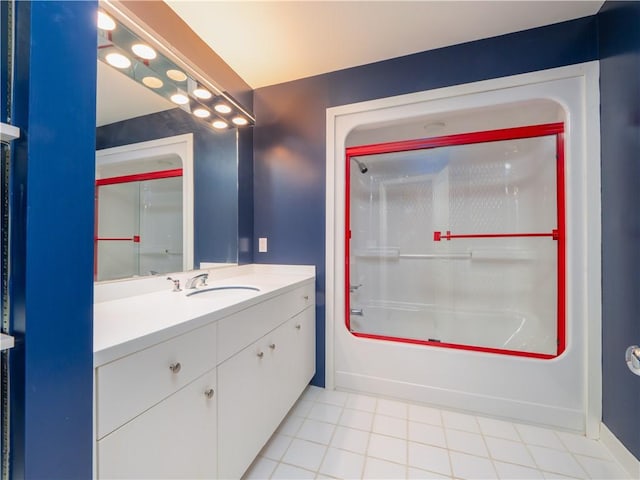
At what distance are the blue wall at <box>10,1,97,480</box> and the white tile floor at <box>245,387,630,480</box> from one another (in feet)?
3.31

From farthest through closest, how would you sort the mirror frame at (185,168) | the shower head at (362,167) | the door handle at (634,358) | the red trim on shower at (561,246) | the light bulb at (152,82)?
the shower head at (362,167) → the red trim on shower at (561,246) → the mirror frame at (185,168) → the light bulb at (152,82) → the door handle at (634,358)

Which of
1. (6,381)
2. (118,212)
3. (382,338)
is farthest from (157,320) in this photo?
(382,338)

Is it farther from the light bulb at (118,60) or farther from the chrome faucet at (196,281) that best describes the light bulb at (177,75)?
the chrome faucet at (196,281)

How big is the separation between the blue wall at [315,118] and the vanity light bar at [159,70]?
0.38 m

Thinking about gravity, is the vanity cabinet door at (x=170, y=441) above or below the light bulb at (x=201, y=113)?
below

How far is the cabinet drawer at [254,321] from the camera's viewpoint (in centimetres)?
104

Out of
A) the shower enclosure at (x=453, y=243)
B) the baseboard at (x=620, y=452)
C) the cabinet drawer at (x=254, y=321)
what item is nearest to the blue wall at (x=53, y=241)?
the cabinet drawer at (x=254, y=321)

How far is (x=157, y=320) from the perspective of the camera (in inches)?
34.2

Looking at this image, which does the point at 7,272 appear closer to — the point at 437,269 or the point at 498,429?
the point at 498,429

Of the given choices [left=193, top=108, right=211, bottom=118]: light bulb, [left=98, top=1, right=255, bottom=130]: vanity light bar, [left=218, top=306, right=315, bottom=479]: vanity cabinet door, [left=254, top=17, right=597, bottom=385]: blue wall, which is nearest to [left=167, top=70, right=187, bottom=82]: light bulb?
[left=98, top=1, right=255, bottom=130]: vanity light bar

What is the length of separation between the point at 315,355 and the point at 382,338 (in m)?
0.51

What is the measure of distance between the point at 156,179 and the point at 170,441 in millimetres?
1232

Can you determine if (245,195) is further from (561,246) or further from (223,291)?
(561,246)

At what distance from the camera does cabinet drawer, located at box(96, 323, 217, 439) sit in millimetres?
643
